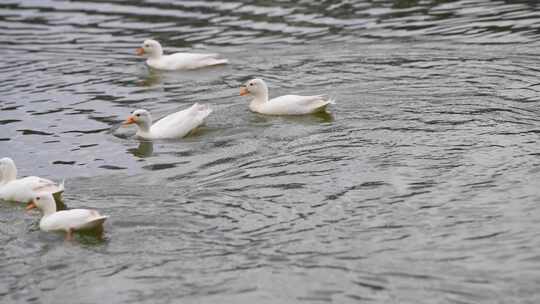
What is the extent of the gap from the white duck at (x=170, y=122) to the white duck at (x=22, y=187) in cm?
245

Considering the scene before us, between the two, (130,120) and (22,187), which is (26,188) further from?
(130,120)

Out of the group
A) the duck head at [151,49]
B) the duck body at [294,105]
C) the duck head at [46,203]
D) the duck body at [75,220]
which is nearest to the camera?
the duck body at [75,220]

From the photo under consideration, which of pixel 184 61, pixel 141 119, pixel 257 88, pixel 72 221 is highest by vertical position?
pixel 184 61

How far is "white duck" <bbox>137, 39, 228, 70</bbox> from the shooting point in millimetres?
19094

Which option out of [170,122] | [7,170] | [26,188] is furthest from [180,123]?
[26,188]

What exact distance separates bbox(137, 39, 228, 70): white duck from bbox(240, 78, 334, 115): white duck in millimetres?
2978

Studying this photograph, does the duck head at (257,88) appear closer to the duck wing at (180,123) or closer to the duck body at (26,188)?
the duck wing at (180,123)

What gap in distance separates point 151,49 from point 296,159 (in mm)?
7172

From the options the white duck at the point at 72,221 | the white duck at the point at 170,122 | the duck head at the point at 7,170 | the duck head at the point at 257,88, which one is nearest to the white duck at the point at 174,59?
the duck head at the point at 257,88

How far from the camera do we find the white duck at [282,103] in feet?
50.8

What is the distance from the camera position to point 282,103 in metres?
15.7

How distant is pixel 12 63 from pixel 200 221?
33.6 feet

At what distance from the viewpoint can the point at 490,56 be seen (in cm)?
1786

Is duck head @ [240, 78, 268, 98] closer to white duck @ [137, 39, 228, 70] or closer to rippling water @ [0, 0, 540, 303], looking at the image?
rippling water @ [0, 0, 540, 303]
